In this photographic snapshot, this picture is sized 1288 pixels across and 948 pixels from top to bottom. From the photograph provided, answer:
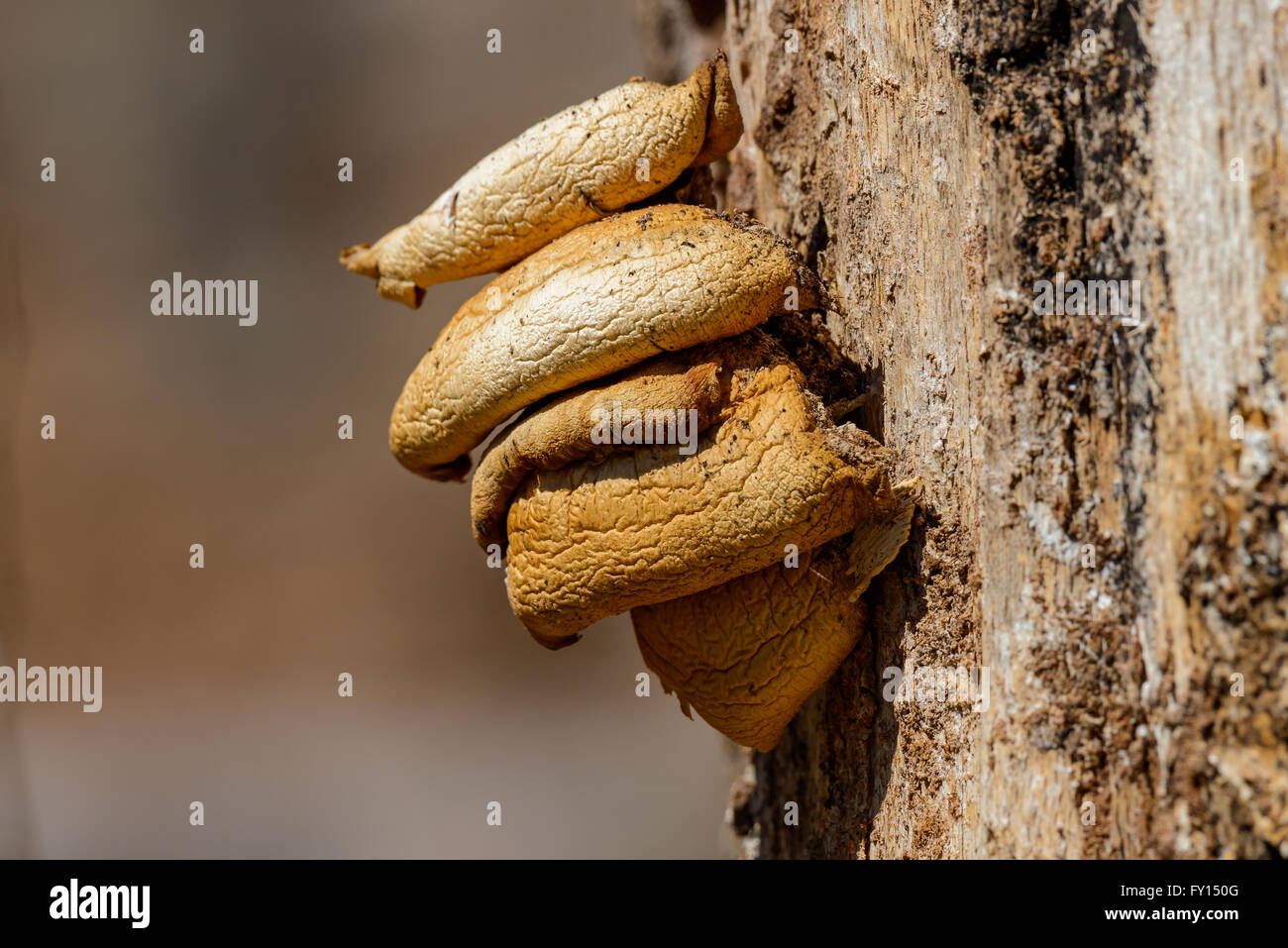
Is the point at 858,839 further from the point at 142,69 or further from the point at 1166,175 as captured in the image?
the point at 142,69

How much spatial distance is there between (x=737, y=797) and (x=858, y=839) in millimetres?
592

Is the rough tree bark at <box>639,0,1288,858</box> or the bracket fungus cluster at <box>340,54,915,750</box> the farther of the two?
the bracket fungus cluster at <box>340,54,915,750</box>

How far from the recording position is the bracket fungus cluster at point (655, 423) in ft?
2.70

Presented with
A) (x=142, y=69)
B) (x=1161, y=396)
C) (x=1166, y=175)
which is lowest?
(x=1161, y=396)

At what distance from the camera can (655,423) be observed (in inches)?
32.6

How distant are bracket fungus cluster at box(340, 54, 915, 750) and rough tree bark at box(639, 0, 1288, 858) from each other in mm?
86

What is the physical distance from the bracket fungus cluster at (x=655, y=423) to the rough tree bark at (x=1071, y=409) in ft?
0.28

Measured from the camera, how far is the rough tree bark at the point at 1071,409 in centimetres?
63

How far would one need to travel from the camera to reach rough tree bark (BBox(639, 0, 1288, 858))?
2.05ft

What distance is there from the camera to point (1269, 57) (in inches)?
23.9

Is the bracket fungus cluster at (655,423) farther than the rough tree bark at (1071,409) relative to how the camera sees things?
Yes

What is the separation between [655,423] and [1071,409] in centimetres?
32

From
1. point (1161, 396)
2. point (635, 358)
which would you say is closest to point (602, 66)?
point (635, 358)
